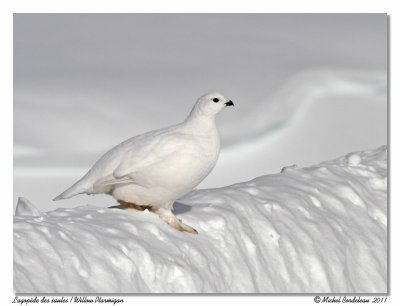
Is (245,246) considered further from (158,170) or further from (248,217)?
(158,170)

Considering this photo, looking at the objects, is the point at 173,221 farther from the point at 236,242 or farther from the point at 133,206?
the point at 236,242

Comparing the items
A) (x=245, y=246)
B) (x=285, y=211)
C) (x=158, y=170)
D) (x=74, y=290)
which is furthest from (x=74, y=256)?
(x=285, y=211)

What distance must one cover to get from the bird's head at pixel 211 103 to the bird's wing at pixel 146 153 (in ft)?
0.66

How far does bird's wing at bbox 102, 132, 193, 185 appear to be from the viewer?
7012 millimetres

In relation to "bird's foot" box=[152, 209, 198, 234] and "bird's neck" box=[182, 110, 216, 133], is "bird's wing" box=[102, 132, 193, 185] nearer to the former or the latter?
"bird's neck" box=[182, 110, 216, 133]

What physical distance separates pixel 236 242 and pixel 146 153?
2.97 feet

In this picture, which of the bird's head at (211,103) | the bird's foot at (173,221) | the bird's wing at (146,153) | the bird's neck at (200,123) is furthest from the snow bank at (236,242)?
the bird's head at (211,103)

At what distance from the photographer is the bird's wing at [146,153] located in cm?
701

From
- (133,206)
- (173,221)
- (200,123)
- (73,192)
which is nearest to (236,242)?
(173,221)

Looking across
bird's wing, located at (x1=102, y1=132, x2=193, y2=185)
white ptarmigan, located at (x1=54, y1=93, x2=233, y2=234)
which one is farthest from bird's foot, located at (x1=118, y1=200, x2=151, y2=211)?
bird's wing, located at (x1=102, y1=132, x2=193, y2=185)

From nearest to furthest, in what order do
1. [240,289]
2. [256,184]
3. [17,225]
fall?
Result: [17,225] → [240,289] → [256,184]

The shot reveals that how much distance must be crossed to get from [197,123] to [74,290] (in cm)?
147

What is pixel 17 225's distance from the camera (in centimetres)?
667

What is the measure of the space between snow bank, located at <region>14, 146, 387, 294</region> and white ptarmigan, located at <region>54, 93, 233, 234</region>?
0.15 metres
